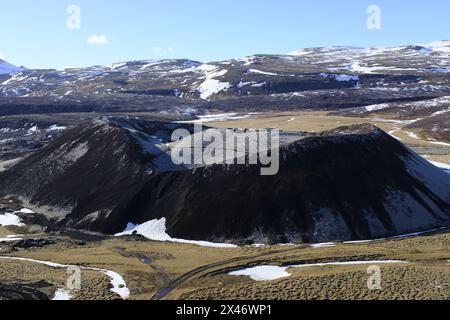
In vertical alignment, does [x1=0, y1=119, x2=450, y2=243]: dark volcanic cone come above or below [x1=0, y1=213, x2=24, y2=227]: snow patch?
above

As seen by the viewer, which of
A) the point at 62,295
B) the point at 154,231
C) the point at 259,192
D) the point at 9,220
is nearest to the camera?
the point at 62,295

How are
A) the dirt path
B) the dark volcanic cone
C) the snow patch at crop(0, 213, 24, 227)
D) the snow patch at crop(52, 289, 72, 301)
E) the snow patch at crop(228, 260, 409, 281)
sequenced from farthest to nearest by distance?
the snow patch at crop(0, 213, 24, 227) → the dark volcanic cone → the snow patch at crop(228, 260, 409, 281) → the dirt path → the snow patch at crop(52, 289, 72, 301)

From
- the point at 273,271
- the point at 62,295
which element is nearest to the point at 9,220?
the point at 62,295

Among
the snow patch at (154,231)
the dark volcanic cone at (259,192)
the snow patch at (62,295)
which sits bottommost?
the snow patch at (154,231)

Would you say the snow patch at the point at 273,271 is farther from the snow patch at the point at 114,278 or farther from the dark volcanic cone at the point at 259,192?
the snow patch at the point at 114,278

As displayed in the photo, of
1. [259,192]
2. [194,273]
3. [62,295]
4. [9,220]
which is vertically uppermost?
[259,192]

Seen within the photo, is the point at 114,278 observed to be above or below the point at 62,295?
below

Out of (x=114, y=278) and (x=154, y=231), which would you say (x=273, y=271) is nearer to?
(x=114, y=278)

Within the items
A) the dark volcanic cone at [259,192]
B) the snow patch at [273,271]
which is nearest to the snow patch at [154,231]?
the dark volcanic cone at [259,192]

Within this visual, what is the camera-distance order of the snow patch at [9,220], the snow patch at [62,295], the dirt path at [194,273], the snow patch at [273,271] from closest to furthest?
the snow patch at [62,295] → the dirt path at [194,273] → the snow patch at [273,271] → the snow patch at [9,220]

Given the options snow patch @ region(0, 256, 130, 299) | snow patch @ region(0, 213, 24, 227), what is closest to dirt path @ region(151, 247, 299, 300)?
snow patch @ region(0, 256, 130, 299)

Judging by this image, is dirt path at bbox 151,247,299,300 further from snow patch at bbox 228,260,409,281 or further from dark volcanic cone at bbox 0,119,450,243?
dark volcanic cone at bbox 0,119,450,243
